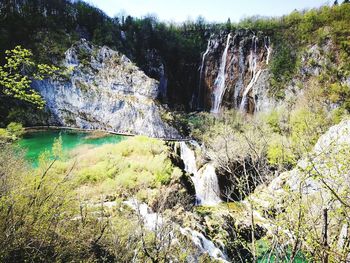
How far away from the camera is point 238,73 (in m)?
51.3

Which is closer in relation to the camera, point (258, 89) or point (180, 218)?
point (180, 218)

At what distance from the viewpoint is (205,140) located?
1475 inches

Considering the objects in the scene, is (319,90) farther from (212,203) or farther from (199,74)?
(212,203)

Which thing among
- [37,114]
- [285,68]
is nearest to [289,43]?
[285,68]

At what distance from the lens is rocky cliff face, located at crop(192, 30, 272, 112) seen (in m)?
50.0

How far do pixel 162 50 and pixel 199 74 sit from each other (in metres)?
9.74

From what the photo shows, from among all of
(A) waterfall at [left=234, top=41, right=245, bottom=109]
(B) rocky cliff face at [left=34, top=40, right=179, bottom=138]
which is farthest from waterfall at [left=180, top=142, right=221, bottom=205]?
(A) waterfall at [left=234, top=41, right=245, bottom=109]

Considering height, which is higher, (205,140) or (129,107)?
(129,107)

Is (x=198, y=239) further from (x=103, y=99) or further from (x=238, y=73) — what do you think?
(x=238, y=73)

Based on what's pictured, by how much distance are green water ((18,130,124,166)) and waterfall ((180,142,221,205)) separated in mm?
13495

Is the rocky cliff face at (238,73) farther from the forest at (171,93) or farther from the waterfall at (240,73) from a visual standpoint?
the forest at (171,93)

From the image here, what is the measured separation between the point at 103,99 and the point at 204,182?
26954mm

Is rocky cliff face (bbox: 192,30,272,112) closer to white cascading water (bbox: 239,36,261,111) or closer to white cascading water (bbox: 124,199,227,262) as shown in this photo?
white cascading water (bbox: 239,36,261,111)

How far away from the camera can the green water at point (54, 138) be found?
97.5ft
